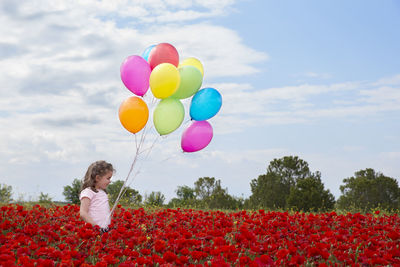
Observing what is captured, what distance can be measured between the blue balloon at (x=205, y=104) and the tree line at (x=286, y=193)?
7.33 meters

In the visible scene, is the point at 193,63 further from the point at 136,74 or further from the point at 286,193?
the point at 286,193

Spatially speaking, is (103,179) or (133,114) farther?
(133,114)

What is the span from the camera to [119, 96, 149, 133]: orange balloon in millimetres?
8234

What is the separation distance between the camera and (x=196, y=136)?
28.4 ft

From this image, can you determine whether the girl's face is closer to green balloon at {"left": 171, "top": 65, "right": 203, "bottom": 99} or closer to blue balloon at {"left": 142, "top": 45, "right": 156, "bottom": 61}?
green balloon at {"left": 171, "top": 65, "right": 203, "bottom": 99}

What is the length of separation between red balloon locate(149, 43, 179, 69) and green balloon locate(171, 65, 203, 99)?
313mm

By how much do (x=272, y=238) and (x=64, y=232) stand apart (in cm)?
286

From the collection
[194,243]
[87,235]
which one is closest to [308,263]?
[194,243]

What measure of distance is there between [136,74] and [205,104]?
5.11ft

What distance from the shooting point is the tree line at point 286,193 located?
722 inches

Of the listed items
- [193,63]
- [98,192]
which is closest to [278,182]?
[193,63]

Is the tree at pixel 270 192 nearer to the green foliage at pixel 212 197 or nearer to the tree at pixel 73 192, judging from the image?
the green foliage at pixel 212 197

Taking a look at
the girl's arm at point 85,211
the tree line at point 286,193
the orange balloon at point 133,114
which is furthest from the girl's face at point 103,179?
the tree line at point 286,193

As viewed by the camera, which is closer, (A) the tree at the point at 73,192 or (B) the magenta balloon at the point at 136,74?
(B) the magenta balloon at the point at 136,74
